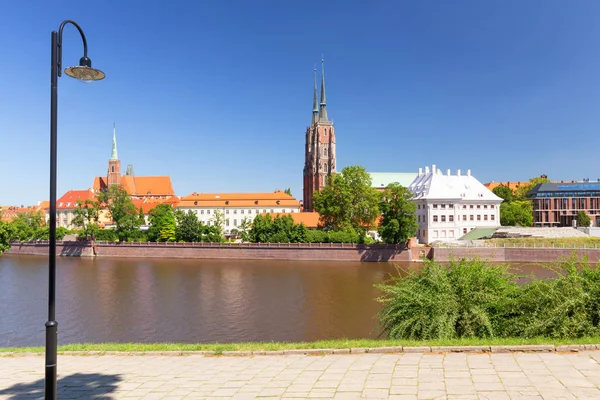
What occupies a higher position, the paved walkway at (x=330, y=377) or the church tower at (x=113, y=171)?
the church tower at (x=113, y=171)

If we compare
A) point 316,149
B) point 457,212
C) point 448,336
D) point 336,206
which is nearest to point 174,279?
point 336,206

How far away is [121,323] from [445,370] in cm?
2197

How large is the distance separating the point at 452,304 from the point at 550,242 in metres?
55.2

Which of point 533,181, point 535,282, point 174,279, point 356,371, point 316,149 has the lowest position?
point 174,279

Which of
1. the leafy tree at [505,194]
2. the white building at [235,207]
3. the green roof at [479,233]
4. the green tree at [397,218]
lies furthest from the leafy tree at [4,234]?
the leafy tree at [505,194]

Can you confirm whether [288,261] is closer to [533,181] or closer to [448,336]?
[448,336]

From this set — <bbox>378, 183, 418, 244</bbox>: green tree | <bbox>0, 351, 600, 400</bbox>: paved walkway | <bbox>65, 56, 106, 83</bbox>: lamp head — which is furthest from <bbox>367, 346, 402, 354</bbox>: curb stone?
<bbox>378, 183, 418, 244</bbox>: green tree

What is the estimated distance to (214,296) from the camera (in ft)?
117

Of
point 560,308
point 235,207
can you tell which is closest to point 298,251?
point 235,207

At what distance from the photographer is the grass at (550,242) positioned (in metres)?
59.7

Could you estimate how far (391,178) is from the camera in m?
113

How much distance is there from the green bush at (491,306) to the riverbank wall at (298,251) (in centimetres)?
4320

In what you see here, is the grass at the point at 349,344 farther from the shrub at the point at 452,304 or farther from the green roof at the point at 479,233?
the green roof at the point at 479,233

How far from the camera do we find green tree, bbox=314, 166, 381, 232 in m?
69.4
